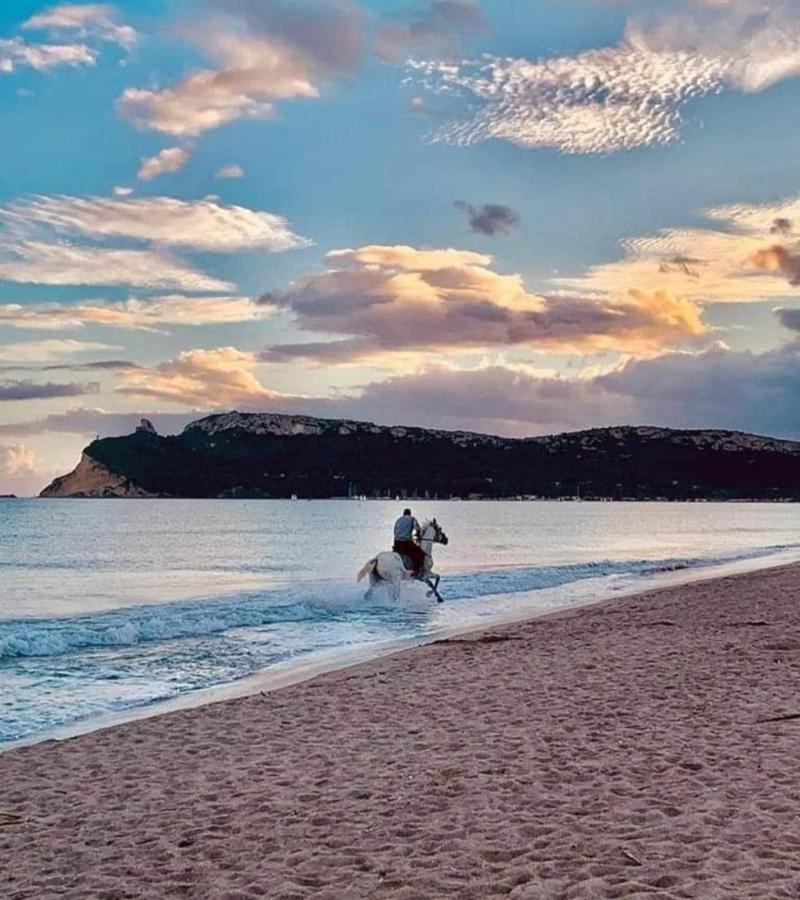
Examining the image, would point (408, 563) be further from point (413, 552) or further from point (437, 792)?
point (437, 792)

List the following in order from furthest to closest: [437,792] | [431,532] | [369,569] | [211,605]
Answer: [431,532] → [369,569] → [211,605] → [437,792]

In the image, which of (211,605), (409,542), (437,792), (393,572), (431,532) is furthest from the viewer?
(431,532)

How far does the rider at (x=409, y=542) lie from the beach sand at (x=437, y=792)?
47.0ft

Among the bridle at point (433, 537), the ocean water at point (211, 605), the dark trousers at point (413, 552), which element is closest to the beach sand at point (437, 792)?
the ocean water at point (211, 605)

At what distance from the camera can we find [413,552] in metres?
28.7

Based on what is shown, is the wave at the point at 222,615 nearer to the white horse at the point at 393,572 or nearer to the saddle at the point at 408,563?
the white horse at the point at 393,572

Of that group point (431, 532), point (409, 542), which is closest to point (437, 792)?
point (409, 542)

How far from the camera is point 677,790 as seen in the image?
7926 millimetres

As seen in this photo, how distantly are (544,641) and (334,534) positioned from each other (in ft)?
237

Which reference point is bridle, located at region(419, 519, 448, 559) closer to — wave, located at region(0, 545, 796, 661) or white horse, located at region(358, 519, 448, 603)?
white horse, located at region(358, 519, 448, 603)

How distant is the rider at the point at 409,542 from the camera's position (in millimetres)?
28656

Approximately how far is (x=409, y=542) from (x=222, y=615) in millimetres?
6388

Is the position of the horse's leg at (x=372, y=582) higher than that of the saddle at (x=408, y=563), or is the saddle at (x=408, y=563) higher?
the saddle at (x=408, y=563)

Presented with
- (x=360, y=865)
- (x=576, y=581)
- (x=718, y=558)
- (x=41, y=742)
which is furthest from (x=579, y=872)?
(x=718, y=558)
